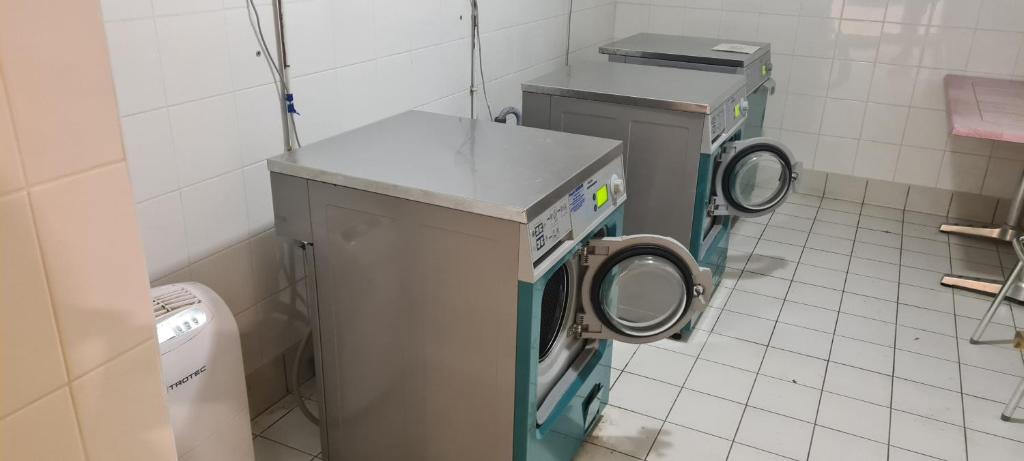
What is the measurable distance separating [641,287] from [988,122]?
2.15 m

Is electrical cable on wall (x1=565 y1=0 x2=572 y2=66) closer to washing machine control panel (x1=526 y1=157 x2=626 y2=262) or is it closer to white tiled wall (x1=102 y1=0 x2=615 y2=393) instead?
white tiled wall (x1=102 y1=0 x2=615 y2=393)

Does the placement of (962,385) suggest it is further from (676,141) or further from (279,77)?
(279,77)

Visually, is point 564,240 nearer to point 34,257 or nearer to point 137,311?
point 137,311

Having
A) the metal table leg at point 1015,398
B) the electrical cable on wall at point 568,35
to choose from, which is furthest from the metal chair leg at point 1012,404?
the electrical cable on wall at point 568,35

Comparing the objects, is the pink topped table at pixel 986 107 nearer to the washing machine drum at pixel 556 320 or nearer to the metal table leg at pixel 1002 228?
the metal table leg at pixel 1002 228

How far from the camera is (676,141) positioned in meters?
2.88

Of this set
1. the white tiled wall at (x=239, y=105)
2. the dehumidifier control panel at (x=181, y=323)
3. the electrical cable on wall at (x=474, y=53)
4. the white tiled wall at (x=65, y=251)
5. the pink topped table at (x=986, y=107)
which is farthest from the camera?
the electrical cable on wall at (x=474, y=53)

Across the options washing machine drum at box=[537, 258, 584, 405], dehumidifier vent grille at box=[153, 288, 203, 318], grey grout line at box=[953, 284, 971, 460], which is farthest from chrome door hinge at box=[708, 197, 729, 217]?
dehumidifier vent grille at box=[153, 288, 203, 318]

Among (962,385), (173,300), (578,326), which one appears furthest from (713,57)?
(173,300)

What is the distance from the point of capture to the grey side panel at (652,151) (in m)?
2.87

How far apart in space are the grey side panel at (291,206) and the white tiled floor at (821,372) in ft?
2.63

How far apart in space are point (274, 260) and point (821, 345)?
219 centimetres

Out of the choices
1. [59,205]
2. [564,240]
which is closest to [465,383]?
[564,240]

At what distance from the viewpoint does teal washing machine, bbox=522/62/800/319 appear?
2.87 metres
